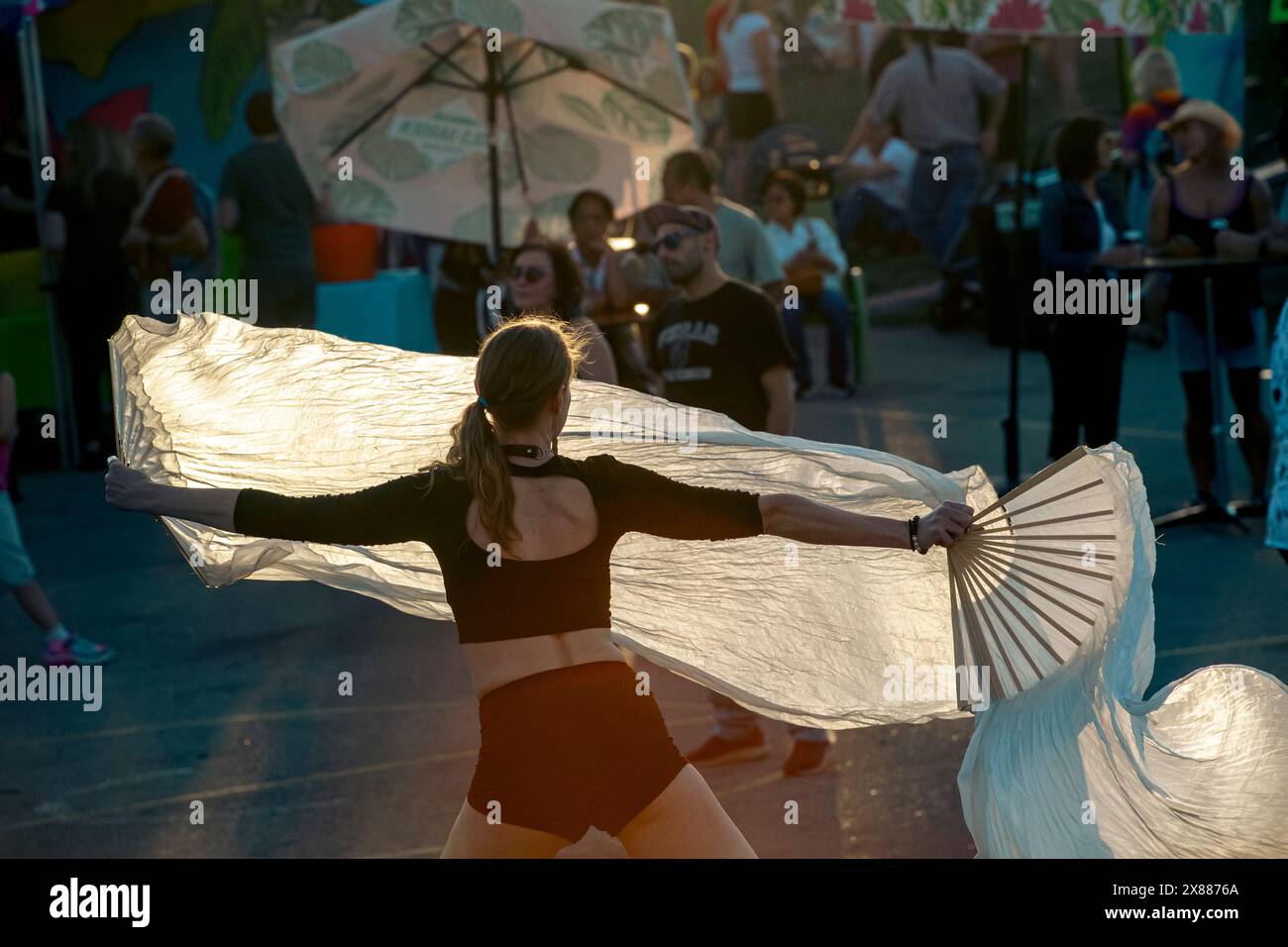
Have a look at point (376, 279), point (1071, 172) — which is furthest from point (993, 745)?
point (376, 279)

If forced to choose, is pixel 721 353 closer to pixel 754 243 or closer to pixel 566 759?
pixel 566 759

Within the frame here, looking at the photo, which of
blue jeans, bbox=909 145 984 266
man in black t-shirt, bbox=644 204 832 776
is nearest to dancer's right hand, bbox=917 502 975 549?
man in black t-shirt, bbox=644 204 832 776

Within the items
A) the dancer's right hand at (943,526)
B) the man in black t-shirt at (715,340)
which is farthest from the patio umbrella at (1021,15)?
the dancer's right hand at (943,526)

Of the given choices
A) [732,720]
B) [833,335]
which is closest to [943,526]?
[732,720]

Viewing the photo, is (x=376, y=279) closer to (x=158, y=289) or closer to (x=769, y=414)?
(x=158, y=289)

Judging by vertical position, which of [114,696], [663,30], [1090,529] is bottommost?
[114,696]

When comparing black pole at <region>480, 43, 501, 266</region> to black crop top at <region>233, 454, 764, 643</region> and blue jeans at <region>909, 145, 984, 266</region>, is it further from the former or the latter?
blue jeans at <region>909, 145, 984, 266</region>

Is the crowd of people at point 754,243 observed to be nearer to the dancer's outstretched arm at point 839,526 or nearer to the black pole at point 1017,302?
the black pole at point 1017,302

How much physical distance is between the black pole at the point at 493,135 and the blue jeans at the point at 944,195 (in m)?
6.79

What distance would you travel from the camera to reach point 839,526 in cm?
378

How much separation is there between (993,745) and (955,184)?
12.8m

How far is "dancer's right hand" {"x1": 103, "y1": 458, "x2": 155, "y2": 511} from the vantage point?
3.85 meters

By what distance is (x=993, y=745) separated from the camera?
4.15m

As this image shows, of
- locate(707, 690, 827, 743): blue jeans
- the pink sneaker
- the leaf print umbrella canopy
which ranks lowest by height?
the pink sneaker
